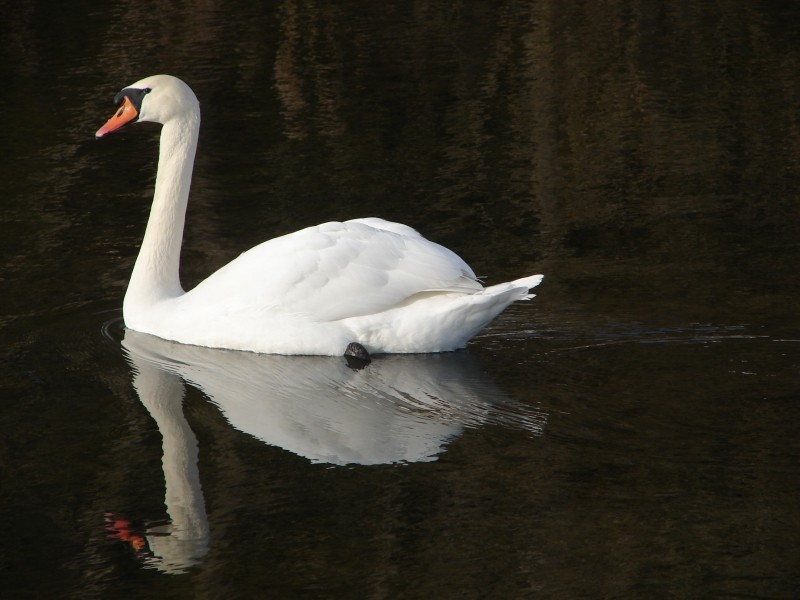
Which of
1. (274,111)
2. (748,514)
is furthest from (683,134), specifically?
(748,514)

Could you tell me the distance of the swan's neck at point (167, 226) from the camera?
7.80 meters

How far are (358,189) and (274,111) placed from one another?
2.63 m

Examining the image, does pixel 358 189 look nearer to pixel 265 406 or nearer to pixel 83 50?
pixel 265 406

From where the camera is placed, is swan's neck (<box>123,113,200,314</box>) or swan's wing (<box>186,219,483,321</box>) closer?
swan's wing (<box>186,219,483,321</box>)

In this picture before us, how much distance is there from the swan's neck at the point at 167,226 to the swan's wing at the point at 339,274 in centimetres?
58

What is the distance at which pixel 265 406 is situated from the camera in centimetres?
671

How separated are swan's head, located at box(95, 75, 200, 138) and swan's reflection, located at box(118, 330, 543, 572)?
4.16ft

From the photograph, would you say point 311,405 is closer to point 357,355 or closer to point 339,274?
point 357,355

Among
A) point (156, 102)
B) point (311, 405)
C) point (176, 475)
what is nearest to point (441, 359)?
point (311, 405)

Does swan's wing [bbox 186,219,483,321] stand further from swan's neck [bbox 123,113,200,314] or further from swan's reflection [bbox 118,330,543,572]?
swan's neck [bbox 123,113,200,314]

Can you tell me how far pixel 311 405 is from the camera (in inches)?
263

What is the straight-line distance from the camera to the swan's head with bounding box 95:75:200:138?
782 cm

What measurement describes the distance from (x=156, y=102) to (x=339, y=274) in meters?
1.56

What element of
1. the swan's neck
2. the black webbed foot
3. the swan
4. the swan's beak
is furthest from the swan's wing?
the swan's beak
